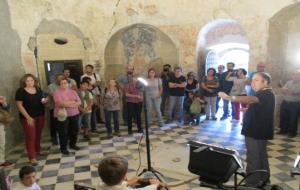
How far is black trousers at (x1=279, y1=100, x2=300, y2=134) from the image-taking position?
20.4 feet

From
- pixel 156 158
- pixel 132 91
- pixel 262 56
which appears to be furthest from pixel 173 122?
pixel 262 56

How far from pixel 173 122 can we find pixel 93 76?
2.67m

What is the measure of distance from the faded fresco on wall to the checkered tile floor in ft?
7.50

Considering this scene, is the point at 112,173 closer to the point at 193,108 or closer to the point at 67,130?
the point at 67,130

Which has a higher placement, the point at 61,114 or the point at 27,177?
the point at 61,114

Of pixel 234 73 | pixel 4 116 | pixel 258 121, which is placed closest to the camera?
pixel 258 121

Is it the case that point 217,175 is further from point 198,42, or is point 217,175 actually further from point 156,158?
point 198,42

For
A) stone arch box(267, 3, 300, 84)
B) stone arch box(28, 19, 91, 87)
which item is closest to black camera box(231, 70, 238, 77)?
stone arch box(267, 3, 300, 84)

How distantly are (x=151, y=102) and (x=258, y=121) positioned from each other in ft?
12.9

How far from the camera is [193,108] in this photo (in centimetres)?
720

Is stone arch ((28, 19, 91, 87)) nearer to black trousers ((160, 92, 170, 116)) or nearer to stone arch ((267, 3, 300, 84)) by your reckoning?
black trousers ((160, 92, 170, 116))

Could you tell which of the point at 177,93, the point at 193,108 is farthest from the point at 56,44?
the point at 193,108

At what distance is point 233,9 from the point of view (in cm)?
718

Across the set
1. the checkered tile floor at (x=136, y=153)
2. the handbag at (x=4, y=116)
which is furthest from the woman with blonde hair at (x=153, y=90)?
the handbag at (x=4, y=116)
